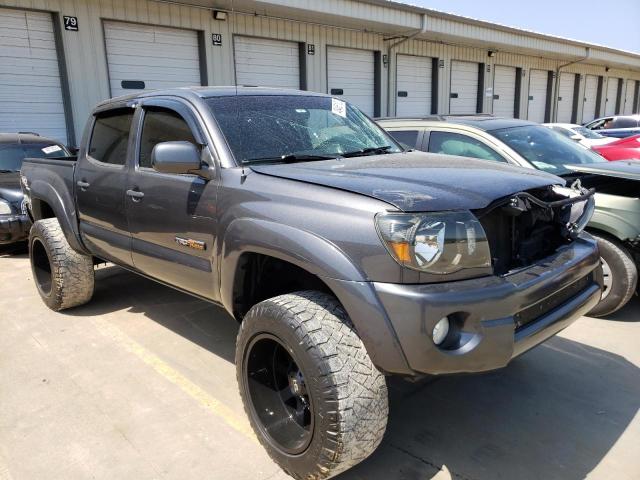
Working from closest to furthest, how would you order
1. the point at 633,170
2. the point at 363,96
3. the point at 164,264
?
the point at 164,264
the point at 633,170
the point at 363,96

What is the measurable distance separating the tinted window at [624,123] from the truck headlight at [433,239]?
55.4 ft

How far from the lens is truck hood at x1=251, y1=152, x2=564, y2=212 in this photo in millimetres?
2201

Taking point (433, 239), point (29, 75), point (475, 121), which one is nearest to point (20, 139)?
point (29, 75)

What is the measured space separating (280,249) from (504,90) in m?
23.6

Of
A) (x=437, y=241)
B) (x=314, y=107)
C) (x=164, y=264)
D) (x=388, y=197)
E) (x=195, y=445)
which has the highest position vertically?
(x=314, y=107)

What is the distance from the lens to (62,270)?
4398mm

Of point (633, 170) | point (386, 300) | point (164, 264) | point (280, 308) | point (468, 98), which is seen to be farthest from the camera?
point (468, 98)

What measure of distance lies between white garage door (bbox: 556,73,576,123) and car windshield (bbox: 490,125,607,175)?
2450 cm

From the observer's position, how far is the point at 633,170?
4.16 metres

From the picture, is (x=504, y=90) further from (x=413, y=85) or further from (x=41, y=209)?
(x=41, y=209)

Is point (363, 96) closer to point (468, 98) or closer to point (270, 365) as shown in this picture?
point (468, 98)

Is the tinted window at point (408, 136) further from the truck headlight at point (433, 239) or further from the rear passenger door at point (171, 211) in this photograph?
the truck headlight at point (433, 239)

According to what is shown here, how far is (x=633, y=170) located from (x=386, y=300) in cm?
321

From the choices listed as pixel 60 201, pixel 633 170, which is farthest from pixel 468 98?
pixel 60 201
